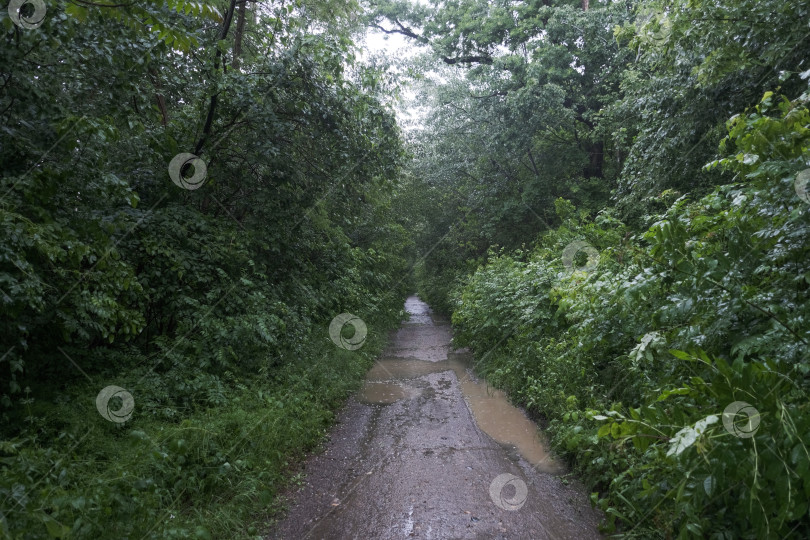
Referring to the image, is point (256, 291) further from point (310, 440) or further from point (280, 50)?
point (280, 50)

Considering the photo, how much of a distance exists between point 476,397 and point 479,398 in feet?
0.24

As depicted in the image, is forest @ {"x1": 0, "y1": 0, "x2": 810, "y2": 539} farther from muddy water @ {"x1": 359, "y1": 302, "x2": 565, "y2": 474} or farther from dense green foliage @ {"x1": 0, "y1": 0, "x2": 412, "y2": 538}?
muddy water @ {"x1": 359, "y1": 302, "x2": 565, "y2": 474}

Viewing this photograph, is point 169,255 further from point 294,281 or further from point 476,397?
point 476,397

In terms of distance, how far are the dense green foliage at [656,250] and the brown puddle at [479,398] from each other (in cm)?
28

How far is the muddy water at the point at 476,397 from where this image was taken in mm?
5203

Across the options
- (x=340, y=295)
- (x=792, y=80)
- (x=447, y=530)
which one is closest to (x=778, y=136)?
(x=447, y=530)

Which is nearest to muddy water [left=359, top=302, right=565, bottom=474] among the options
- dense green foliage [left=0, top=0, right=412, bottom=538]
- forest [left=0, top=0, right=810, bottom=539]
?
forest [left=0, top=0, right=810, bottom=539]

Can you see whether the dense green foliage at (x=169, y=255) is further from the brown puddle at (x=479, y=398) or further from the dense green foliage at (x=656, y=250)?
the dense green foliage at (x=656, y=250)

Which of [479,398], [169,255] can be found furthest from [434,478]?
[169,255]

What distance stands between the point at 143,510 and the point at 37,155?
281cm

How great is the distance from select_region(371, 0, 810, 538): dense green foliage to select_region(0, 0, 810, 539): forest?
0.10 feet

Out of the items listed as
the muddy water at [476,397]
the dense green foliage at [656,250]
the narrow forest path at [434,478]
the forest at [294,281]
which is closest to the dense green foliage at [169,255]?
the forest at [294,281]

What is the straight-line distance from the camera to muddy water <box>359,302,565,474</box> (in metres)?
5.20

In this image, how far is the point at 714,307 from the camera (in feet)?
10.5
